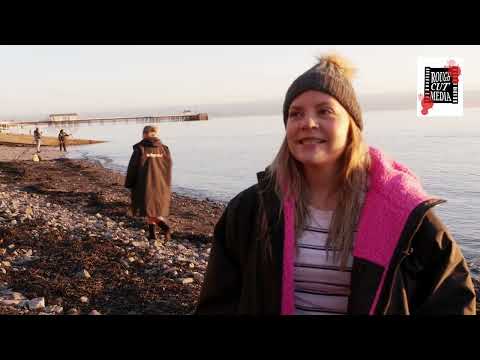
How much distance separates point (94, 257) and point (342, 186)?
6.01 m

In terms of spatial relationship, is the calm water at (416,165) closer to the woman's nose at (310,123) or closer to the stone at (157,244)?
the stone at (157,244)

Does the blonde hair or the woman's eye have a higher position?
the woman's eye

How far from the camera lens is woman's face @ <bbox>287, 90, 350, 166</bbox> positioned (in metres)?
1.84

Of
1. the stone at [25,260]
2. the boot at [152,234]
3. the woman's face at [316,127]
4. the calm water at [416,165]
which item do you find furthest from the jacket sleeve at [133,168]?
the woman's face at [316,127]

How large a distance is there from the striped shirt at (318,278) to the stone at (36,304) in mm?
3982

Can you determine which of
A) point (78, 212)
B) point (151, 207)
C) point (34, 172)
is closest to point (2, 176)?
point (34, 172)

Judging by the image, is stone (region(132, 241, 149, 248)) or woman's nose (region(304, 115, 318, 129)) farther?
stone (region(132, 241, 149, 248))

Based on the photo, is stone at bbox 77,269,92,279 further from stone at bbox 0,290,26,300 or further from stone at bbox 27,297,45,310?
stone at bbox 27,297,45,310

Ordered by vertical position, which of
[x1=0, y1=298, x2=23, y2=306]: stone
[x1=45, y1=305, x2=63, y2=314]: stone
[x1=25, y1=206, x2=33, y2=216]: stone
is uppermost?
[x1=25, y1=206, x2=33, y2=216]: stone

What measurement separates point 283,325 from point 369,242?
59 centimetres

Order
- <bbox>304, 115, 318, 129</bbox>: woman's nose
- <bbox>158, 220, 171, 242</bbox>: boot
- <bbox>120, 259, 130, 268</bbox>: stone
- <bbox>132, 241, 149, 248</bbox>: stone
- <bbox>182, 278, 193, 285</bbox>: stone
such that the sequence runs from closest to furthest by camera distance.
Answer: <bbox>304, 115, 318, 129</bbox>: woman's nose < <bbox>182, 278, 193, 285</bbox>: stone < <bbox>120, 259, 130, 268</bbox>: stone < <bbox>132, 241, 149, 248</bbox>: stone < <bbox>158, 220, 171, 242</bbox>: boot

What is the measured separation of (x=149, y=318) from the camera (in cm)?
136

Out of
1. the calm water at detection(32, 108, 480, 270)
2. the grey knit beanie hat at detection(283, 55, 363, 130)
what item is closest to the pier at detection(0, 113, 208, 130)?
the calm water at detection(32, 108, 480, 270)

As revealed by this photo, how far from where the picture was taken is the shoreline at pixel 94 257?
5.35m
